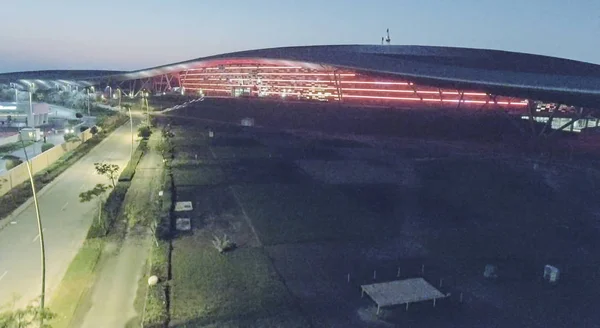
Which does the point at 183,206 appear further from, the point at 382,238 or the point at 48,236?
the point at 382,238

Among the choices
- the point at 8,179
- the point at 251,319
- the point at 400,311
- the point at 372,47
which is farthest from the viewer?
the point at 372,47

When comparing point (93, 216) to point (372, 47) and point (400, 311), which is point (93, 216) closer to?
point (400, 311)

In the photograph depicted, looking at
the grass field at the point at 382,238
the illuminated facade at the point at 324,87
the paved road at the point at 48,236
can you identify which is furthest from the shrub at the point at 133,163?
the illuminated facade at the point at 324,87

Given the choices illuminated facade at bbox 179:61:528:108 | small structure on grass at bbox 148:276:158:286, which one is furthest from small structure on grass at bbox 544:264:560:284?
illuminated facade at bbox 179:61:528:108

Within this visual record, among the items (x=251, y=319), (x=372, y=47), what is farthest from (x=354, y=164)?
(x=372, y=47)

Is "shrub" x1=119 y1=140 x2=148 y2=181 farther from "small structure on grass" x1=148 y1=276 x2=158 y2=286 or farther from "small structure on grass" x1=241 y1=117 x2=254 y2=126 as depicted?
"small structure on grass" x1=241 y1=117 x2=254 y2=126

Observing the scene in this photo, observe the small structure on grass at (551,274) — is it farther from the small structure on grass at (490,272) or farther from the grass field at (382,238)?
the small structure on grass at (490,272)
